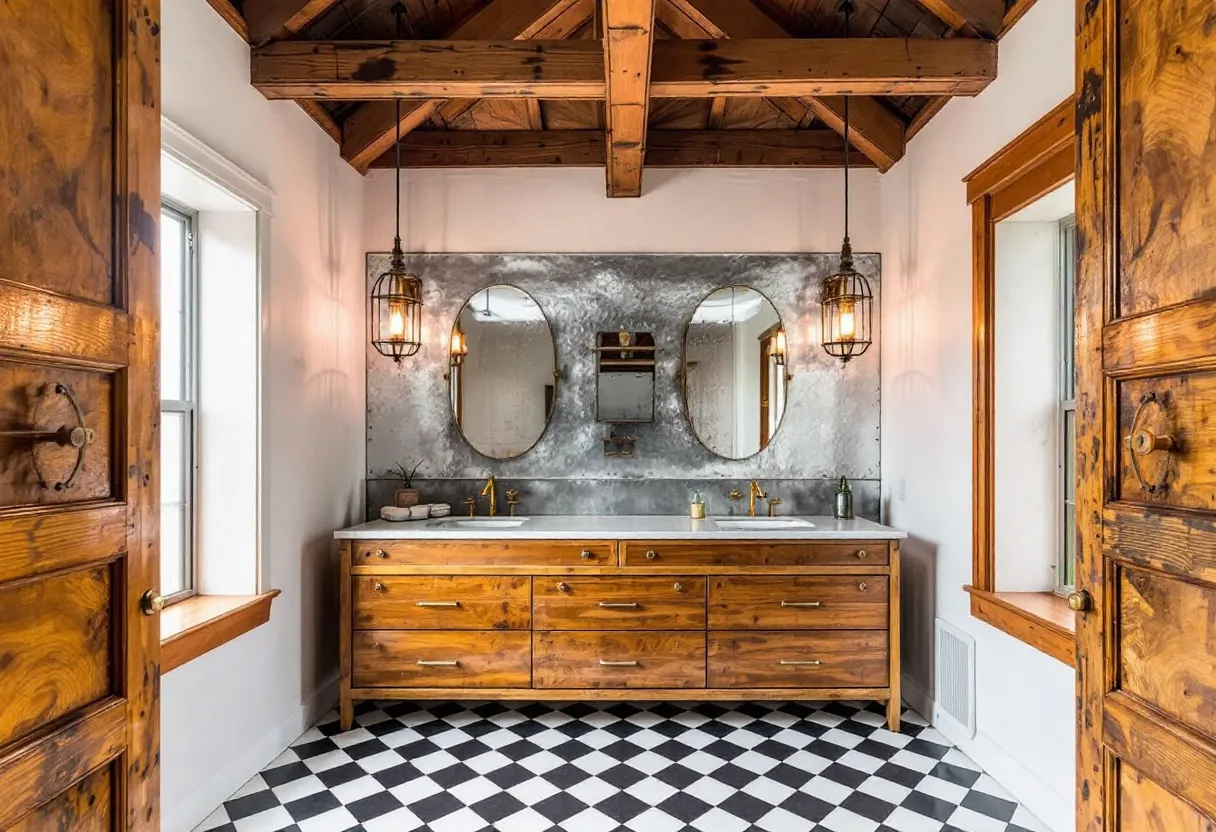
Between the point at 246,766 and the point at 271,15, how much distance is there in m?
2.82

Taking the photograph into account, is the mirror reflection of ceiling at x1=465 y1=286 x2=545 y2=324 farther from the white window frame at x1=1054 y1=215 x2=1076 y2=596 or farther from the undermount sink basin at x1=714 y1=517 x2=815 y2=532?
the white window frame at x1=1054 y1=215 x2=1076 y2=596

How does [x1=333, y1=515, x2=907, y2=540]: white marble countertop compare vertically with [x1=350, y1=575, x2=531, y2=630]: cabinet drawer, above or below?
above

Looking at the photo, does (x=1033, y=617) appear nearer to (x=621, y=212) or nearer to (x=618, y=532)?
(x=618, y=532)

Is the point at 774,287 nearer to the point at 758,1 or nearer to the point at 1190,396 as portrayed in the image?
the point at 758,1

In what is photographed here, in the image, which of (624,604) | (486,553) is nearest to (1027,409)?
(624,604)

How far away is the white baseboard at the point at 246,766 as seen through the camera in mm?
2184

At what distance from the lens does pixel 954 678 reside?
288 cm

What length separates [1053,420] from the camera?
2596 mm

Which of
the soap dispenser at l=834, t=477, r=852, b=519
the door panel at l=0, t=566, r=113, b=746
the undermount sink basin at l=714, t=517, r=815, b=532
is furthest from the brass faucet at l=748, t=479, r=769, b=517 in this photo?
the door panel at l=0, t=566, r=113, b=746

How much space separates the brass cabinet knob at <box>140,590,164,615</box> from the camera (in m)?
1.28

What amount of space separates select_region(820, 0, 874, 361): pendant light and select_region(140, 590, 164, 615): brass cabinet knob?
2.86 metres

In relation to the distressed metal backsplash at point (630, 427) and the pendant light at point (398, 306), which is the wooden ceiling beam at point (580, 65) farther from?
the distressed metal backsplash at point (630, 427)

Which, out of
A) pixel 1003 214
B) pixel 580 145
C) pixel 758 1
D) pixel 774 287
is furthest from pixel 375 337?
pixel 1003 214

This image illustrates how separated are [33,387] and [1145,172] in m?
1.90
